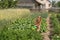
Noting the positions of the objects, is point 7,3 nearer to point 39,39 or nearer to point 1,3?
point 1,3

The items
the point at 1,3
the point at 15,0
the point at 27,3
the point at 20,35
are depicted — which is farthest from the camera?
the point at 27,3

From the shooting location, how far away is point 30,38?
1059 centimetres

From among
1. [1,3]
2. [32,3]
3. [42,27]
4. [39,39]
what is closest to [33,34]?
[39,39]

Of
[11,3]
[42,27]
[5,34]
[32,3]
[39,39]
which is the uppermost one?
[5,34]

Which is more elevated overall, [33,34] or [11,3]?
[33,34]

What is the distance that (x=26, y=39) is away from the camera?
10117 mm

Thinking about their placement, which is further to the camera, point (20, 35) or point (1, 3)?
point (1, 3)

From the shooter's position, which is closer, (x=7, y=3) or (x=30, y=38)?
(x=30, y=38)

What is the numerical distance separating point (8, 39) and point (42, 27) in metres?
5.76

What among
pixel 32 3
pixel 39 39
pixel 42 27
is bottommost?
pixel 32 3

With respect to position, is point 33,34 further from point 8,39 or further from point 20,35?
point 8,39

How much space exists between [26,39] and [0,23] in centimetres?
179

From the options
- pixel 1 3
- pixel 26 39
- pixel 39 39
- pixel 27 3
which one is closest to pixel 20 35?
pixel 26 39

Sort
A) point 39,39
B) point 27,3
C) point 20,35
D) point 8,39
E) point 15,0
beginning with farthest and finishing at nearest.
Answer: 1. point 27,3
2. point 15,0
3. point 39,39
4. point 20,35
5. point 8,39
